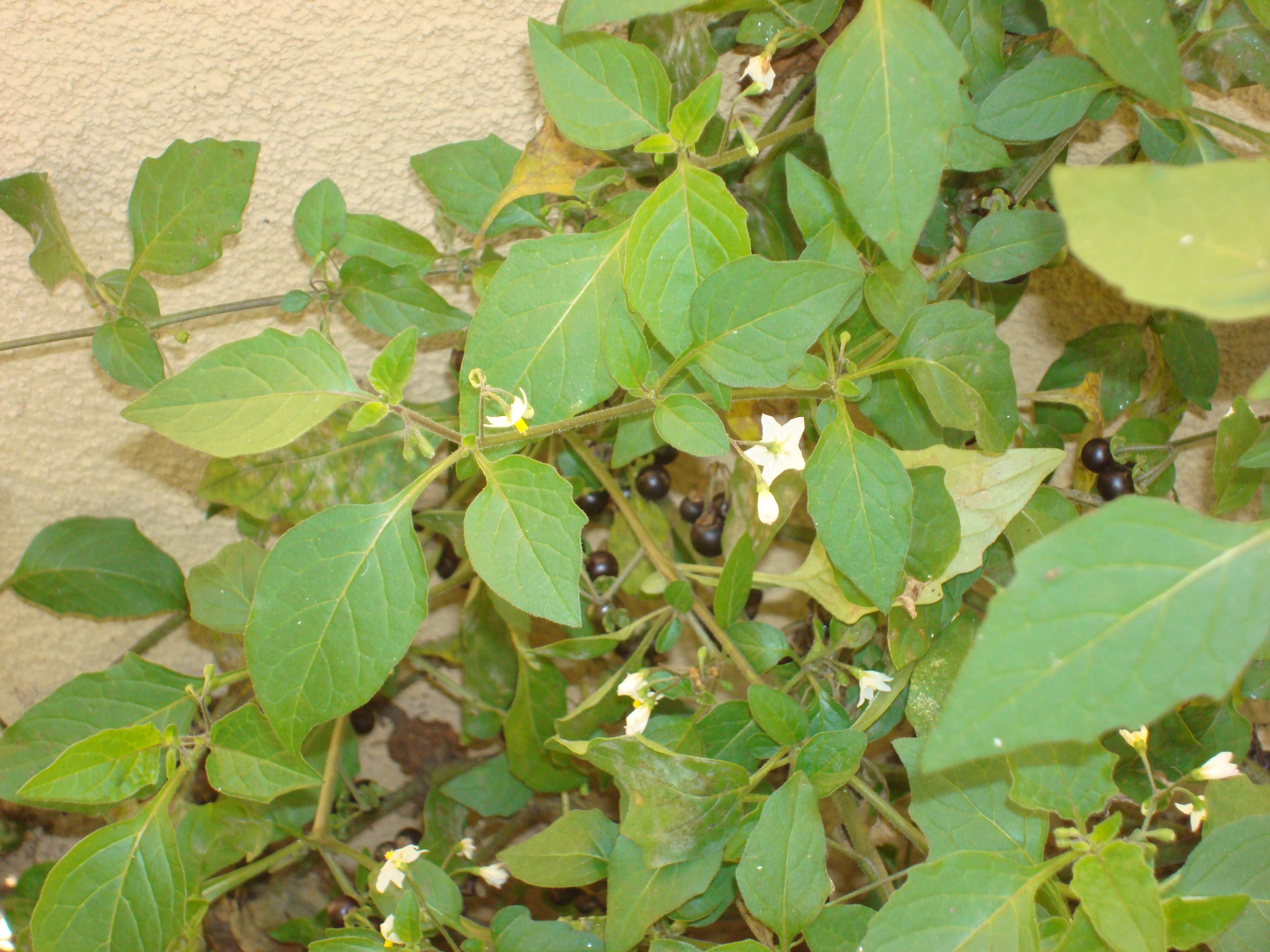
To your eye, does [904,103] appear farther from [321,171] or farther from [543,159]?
[321,171]

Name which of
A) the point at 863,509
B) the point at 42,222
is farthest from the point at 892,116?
the point at 42,222

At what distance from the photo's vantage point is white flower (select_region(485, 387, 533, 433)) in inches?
23.4

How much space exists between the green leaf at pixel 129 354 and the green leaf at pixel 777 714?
1.99ft

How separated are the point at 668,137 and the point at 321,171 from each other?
408 millimetres

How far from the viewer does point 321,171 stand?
34.8 inches

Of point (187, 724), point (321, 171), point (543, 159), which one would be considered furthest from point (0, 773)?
point (543, 159)

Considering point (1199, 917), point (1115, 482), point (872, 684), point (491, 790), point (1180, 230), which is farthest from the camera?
point (491, 790)

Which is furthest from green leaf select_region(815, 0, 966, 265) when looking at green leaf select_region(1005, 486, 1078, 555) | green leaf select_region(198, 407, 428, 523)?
green leaf select_region(198, 407, 428, 523)

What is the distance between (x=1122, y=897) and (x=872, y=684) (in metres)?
0.24

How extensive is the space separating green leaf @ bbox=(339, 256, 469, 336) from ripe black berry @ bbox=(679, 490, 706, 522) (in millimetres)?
328

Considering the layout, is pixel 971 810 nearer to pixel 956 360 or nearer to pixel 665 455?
pixel 956 360

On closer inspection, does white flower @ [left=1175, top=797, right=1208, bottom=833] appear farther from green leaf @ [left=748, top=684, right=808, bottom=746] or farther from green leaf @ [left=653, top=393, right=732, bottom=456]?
green leaf @ [left=653, top=393, right=732, bottom=456]

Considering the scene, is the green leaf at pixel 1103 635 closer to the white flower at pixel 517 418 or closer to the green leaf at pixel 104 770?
the white flower at pixel 517 418

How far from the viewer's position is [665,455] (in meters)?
1.03
